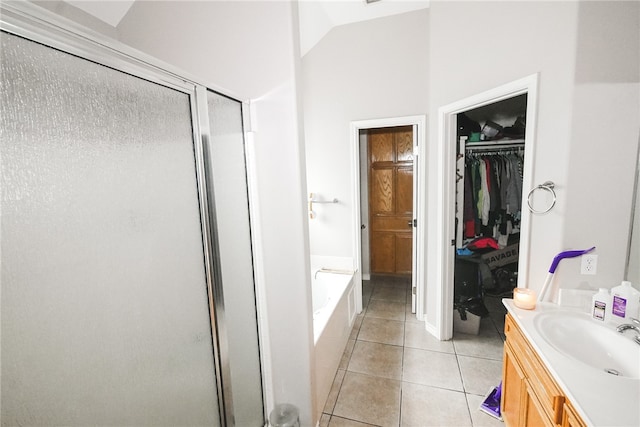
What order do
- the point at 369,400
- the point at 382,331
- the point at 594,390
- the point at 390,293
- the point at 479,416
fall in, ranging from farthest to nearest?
the point at 390,293 → the point at 382,331 → the point at 369,400 → the point at 479,416 → the point at 594,390

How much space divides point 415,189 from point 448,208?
49cm

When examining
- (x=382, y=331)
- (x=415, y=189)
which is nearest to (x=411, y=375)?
(x=382, y=331)

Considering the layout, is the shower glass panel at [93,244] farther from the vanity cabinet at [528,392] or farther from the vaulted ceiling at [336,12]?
the vaulted ceiling at [336,12]

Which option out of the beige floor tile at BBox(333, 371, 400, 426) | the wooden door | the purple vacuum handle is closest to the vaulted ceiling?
the wooden door

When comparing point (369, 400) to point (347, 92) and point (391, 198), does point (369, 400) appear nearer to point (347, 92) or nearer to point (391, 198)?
point (391, 198)

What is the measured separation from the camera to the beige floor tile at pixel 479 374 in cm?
197

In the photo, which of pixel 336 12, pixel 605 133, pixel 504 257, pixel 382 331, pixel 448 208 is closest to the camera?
pixel 605 133

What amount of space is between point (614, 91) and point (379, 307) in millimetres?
2641

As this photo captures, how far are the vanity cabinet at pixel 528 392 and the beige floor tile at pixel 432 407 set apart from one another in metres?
0.27

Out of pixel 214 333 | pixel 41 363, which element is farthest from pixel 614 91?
pixel 41 363

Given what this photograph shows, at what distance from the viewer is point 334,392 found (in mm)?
2004

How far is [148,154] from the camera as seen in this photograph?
3.05 feet

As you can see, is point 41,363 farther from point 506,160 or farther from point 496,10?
point 506,160

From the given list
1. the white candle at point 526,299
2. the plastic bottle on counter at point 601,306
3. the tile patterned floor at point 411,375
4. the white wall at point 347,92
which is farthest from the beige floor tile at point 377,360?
the plastic bottle on counter at point 601,306
